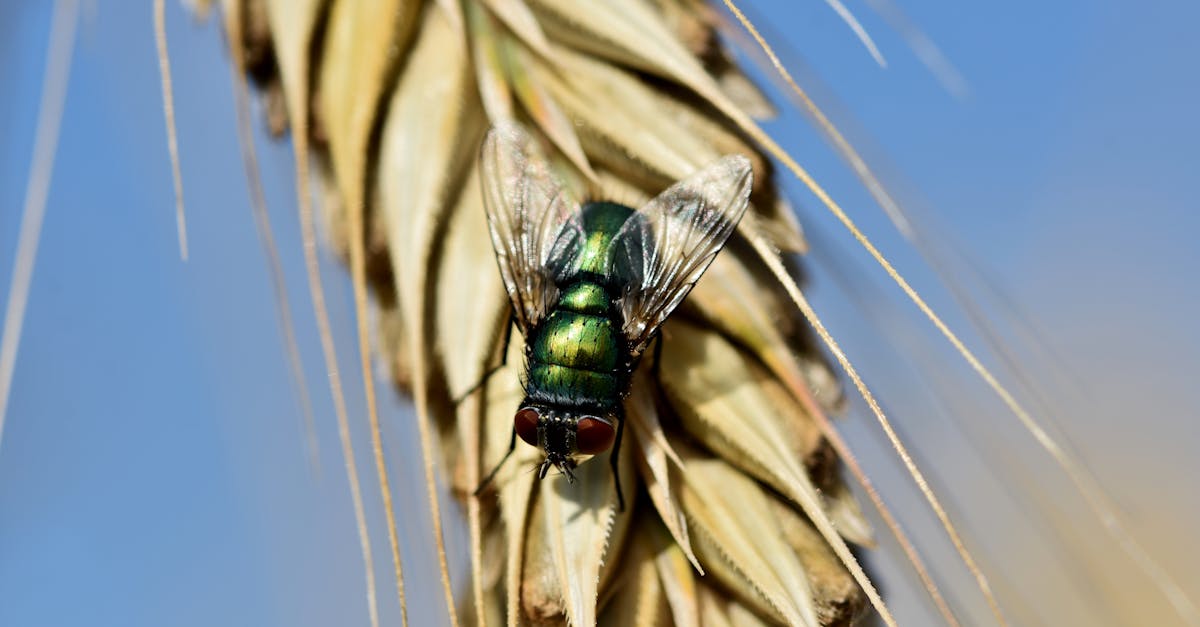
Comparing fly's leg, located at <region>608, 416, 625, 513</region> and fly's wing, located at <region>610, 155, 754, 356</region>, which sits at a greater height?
fly's wing, located at <region>610, 155, 754, 356</region>

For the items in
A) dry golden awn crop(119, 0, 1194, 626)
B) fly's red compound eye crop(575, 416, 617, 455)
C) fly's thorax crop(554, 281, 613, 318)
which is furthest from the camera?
fly's thorax crop(554, 281, 613, 318)

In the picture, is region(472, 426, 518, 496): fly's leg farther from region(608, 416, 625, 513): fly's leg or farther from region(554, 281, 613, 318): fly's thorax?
region(554, 281, 613, 318): fly's thorax

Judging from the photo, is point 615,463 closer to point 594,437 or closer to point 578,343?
point 594,437

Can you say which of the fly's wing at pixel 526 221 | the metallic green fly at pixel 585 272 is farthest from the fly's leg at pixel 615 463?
the fly's wing at pixel 526 221

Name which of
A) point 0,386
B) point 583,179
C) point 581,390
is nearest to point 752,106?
point 583,179

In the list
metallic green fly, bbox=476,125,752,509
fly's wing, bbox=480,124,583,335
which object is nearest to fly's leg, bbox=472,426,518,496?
metallic green fly, bbox=476,125,752,509

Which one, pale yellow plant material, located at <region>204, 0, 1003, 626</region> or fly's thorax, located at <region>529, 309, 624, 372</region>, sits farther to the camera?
fly's thorax, located at <region>529, 309, 624, 372</region>

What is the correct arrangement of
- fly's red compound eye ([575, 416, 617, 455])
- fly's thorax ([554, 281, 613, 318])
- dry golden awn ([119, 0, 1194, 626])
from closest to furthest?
dry golden awn ([119, 0, 1194, 626]) → fly's red compound eye ([575, 416, 617, 455]) → fly's thorax ([554, 281, 613, 318])

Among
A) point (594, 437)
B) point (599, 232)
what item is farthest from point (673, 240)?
point (594, 437)

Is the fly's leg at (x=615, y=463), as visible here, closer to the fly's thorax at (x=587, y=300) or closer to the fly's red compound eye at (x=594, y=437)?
the fly's red compound eye at (x=594, y=437)

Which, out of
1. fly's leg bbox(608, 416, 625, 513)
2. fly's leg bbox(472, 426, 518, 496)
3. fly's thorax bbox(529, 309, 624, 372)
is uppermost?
fly's leg bbox(608, 416, 625, 513)
